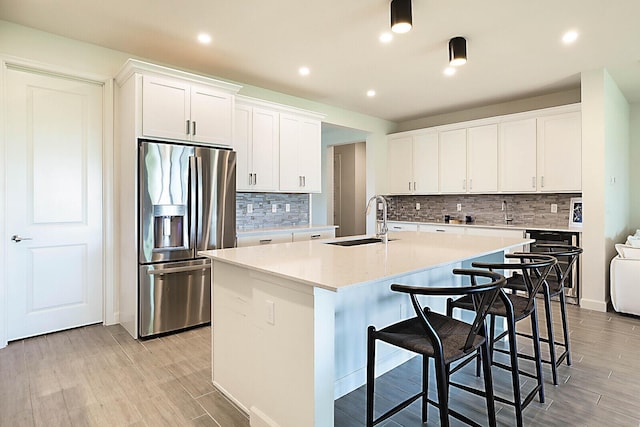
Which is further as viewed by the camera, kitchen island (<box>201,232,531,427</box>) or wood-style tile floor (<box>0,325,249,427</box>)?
wood-style tile floor (<box>0,325,249,427</box>)

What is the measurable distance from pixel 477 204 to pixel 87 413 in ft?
18.0

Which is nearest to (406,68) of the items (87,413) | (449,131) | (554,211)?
(449,131)

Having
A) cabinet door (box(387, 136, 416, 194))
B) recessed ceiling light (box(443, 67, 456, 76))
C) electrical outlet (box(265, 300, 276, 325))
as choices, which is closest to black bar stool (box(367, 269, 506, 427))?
electrical outlet (box(265, 300, 276, 325))

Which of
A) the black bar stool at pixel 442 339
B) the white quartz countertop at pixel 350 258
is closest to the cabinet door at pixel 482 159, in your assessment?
the white quartz countertop at pixel 350 258

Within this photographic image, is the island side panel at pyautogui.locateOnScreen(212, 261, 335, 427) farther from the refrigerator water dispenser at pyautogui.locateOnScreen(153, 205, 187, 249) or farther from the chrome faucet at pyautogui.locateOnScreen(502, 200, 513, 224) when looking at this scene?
the chrome faucet at pyautogui.locateOnScreen(502, 200, 513, 224)

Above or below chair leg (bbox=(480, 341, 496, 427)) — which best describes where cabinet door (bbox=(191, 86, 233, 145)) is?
above

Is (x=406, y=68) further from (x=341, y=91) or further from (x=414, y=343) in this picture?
(x=414, y=343)

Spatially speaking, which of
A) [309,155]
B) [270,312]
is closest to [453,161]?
[309,155]

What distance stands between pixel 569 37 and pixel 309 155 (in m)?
3.07

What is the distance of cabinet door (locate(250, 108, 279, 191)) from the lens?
4387 mm

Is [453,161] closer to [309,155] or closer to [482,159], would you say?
[482,159]

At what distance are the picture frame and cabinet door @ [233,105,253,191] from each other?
4.09 m

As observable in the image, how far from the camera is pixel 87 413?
2053 millimetres

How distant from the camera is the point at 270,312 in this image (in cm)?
181
